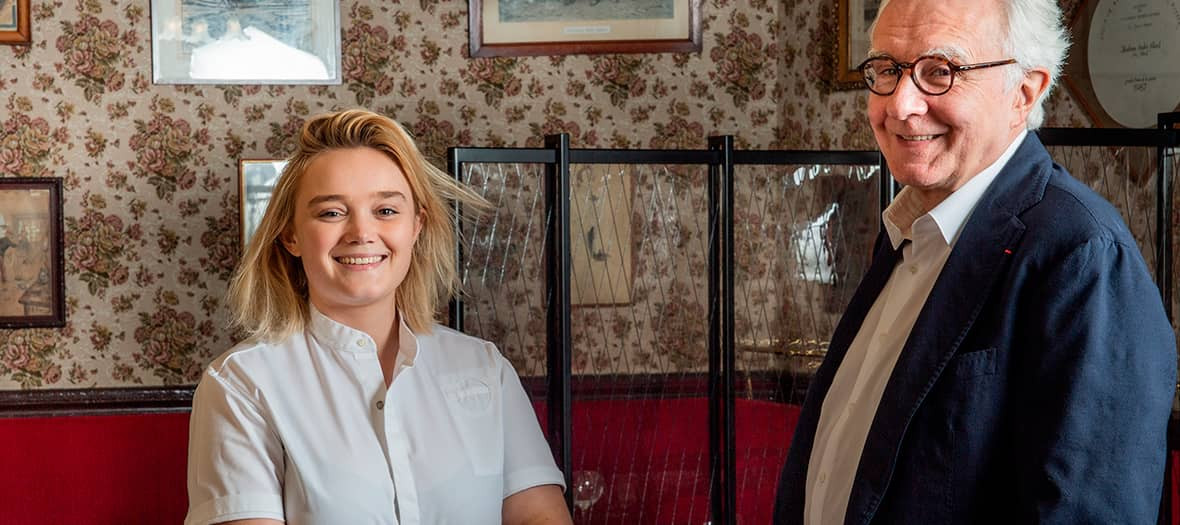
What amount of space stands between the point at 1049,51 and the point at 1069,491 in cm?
51

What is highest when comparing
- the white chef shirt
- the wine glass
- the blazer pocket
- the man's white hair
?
the man's white hair

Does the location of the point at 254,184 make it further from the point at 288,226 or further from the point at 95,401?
the point at 288,226

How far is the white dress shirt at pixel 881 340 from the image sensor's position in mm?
1366

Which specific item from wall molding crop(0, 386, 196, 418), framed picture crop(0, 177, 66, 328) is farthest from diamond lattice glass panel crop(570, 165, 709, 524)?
framed picture crop(0, 177, 66, 328)

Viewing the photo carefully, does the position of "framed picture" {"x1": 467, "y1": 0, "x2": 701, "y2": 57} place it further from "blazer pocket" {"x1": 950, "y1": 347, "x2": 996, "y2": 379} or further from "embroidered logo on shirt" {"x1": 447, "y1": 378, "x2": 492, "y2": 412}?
"blazer pocket" {"x1": 950, "y1": 347, "x2": 996, "y2": 379}

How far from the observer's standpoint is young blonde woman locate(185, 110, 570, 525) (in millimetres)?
1685

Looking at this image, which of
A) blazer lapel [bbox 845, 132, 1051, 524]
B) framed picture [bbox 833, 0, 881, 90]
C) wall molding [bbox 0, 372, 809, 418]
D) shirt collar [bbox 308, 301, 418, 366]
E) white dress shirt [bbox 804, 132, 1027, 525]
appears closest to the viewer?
blazer lapel [bbox 845, 132, 1051, 524]

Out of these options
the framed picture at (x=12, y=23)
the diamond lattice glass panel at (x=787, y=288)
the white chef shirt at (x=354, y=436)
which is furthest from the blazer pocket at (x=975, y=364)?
the framed picture at (x=12, y=23)

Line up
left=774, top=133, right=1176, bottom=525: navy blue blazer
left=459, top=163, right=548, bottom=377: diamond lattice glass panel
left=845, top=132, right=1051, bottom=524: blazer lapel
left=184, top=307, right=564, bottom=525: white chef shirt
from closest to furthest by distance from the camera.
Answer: left=774, top=133, right=1176, bottom=525: navy blue blazer < left=845, top=132, right=1051, bottom=524: blazer lapel < left=184, top=307, right=564, bottom=525: white chef shirt < left=459, top=163, right=548, bottom=377: diamond lattice glass panel

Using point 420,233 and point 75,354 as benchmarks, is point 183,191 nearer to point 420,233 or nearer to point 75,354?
point 75,354

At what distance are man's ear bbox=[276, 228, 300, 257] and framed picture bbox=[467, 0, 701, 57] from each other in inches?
85.3

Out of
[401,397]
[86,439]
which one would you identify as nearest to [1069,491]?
[401,397]

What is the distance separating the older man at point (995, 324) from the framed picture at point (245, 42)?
280 cm

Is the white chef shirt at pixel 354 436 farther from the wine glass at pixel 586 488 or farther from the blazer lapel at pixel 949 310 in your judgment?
the wine glass at pixel 586 488
